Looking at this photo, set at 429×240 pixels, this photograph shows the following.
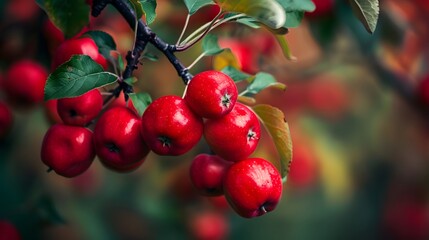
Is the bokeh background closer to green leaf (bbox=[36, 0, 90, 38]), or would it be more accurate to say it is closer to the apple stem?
green leaf (bbox=[36, 0, 90, 38])

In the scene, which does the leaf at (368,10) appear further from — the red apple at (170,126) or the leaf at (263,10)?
the red apple at (170,126)

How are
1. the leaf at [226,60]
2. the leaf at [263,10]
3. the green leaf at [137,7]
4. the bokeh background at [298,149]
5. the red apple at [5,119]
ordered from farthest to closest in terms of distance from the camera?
the bokeh background at [298,149] → the red apple at [5,119] → the leaf at [226,60] → the green leaf at [137,7] → the leaf at [263,10]

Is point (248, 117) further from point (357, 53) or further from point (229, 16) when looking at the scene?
point (357, 53)

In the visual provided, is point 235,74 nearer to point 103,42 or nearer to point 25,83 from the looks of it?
point 103,42

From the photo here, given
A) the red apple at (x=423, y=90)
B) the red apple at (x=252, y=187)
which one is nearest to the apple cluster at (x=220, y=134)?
the red apple at (x=252, y=187)

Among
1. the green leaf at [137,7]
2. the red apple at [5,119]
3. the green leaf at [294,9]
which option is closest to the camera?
the green leaf at [137,7]

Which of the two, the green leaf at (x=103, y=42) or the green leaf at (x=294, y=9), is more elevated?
the green leaf at (x=294, y=9)

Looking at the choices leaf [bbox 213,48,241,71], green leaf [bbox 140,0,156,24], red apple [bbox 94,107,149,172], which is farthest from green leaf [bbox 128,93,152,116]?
leaf [bbox 213,48,241,71]

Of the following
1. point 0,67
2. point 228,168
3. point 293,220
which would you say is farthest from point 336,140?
point 228,168
